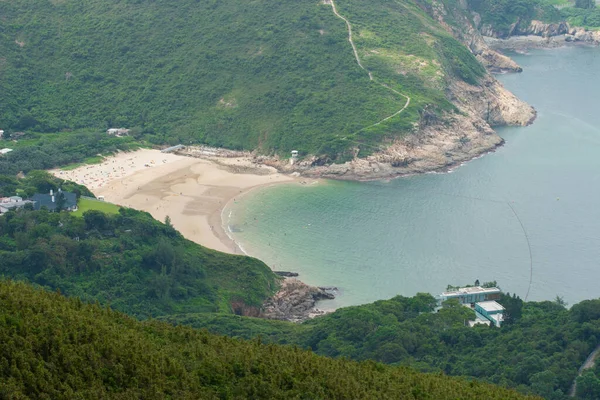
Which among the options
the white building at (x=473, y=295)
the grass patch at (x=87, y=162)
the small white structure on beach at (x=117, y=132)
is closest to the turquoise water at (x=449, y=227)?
the white building at (x=473, y=295)

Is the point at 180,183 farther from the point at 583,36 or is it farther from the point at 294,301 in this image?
the point at 583,36

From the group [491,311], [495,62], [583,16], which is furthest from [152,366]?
[583,16]

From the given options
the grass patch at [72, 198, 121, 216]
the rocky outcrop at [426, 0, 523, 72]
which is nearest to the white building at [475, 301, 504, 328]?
the grass patch at [72, 198, 121, 216]

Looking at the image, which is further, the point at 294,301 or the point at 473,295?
the point at 294,301

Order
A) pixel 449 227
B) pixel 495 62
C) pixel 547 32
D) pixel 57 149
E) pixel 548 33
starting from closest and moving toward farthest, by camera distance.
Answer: pixel 449 227 < pixel 57 149 < pixel 495 62 < pixel 548 33 < pixel 547 32

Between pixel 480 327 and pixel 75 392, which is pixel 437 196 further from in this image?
pixel 75 392

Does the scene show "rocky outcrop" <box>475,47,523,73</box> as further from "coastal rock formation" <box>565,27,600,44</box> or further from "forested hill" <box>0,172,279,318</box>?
"forested hill" <box>0,172,279,318</box>

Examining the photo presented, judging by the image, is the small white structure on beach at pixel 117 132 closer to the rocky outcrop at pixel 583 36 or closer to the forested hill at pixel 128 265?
the forested hill at pixel 128 265
